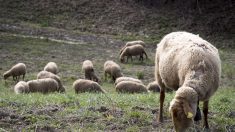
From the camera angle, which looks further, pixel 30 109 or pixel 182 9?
pixel 182 9

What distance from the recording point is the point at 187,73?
800 centimetres

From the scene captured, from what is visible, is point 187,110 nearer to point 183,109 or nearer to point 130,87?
point 183,109

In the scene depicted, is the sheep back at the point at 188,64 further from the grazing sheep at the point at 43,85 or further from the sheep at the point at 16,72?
the sheep at the point at 16,72

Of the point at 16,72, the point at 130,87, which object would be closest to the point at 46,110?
the point at 130,87

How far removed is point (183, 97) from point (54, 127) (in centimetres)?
275

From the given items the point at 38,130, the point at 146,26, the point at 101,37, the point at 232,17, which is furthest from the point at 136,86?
the point at 232,17

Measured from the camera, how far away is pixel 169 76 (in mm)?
8766

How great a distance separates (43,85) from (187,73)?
1065 centimetres

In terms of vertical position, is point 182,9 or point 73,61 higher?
point 182,9

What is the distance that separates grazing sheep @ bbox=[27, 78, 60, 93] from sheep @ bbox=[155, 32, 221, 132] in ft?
29.4

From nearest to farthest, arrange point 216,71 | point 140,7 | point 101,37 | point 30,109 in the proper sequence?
point 216,71, point 30,109, point 101,37, point 140,7

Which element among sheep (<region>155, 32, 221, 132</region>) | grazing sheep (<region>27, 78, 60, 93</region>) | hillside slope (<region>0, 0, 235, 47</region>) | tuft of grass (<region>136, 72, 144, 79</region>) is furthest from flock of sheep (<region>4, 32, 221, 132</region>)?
hillside slope (<region>0, 0, 235, 47</region>)

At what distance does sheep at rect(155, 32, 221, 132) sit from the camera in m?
6.90

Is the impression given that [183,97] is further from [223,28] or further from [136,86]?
[223,28]
